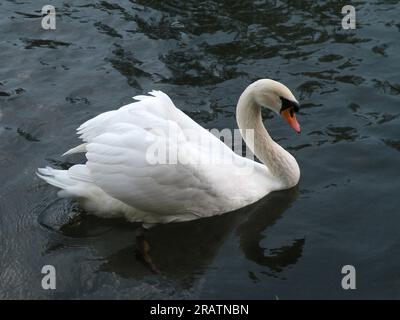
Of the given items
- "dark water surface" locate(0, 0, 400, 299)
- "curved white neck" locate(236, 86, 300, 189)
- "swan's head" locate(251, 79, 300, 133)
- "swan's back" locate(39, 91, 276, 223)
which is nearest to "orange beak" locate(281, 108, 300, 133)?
"swan's head" locate(251, 79, 300, 133)

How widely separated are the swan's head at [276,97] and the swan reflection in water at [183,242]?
1000 mm

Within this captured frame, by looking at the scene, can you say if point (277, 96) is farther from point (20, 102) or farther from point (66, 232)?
point (20, 102)

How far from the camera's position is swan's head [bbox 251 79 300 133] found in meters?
7.28

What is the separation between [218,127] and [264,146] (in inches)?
43.3

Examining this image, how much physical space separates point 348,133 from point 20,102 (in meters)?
4.33

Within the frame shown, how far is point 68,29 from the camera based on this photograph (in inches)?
443

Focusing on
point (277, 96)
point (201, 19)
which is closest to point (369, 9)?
point (201, 19)

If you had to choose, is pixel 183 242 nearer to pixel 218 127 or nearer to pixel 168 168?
pixel 168 168

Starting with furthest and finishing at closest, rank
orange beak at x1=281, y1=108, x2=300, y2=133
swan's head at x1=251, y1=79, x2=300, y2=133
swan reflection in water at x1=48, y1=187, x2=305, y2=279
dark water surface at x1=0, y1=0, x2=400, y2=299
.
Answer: orange beak at x1=281, y1=108, x2=300, y2=133 < swan's head at x1=251, y1=79, x2=300, y2=133 < swan reflection in water at x1=48, y1=187, x2=305, y2=279 < dark water surface at x1=0, y1=0, x2=400, y2=299

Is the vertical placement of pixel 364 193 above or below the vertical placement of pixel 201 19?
below

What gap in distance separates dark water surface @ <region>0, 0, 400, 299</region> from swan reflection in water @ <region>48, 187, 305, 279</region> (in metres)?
0.02

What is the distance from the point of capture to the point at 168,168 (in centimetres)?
659

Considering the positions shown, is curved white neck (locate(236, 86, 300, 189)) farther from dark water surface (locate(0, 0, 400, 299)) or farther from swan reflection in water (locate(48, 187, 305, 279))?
swan reflection in water (locate(48, 187, 305, 279))

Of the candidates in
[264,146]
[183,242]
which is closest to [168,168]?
[183,242]
